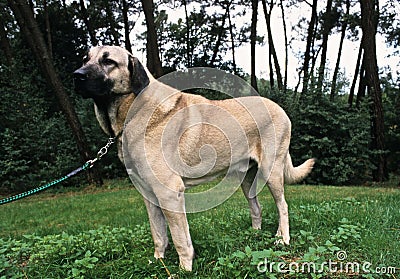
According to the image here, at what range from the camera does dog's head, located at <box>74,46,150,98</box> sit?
2.78 m

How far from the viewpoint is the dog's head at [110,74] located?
9.11 ft

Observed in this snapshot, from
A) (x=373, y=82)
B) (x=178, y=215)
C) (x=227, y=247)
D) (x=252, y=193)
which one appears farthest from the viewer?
(x=373, y=82)

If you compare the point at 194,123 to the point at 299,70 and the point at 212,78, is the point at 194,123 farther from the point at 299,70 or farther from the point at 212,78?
the point at 299,70

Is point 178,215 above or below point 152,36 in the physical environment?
below

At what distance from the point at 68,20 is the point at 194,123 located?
1755 centimetres

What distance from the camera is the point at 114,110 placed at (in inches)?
122

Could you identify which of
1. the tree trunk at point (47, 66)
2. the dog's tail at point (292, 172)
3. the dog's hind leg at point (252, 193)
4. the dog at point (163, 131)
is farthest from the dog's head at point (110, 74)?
the tree trunk at point (47, 66)

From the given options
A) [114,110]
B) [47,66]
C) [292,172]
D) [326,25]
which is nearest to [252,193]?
[292,172]

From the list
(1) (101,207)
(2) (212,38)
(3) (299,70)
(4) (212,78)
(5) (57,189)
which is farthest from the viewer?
(3) (299,70)

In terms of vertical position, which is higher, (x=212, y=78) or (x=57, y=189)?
(x=212, y=78)

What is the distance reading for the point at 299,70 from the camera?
2388cm

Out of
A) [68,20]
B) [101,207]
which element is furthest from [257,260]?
[68,20]

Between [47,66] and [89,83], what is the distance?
8029 millimetres

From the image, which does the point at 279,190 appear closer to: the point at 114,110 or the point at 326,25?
the point at 114,110
